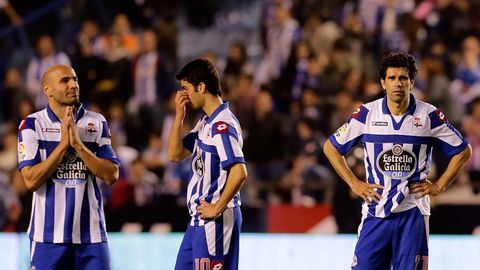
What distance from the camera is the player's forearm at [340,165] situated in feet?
22.4

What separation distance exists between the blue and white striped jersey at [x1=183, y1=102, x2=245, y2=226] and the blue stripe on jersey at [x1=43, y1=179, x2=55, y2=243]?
85 centimetres

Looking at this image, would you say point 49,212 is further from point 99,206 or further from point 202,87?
point 202,87

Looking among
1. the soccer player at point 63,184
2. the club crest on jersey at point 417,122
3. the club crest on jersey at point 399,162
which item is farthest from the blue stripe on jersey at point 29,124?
the club crest on jersey at point 417,122

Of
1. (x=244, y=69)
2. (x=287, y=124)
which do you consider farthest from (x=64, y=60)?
(x=287, y=124)

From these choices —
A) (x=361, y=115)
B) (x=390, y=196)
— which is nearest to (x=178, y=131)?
(x=361, y=115)

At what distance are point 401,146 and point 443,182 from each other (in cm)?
35

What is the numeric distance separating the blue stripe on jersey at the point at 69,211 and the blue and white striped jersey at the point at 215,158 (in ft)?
2.38

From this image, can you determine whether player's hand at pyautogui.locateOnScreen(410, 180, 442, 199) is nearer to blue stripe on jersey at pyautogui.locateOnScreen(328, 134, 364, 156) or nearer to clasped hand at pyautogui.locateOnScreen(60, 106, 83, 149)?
blue stripe on jersey at pyautogui.locateOnScreen(328, 134, 364, 156)

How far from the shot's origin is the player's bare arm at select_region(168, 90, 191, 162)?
21.8ft

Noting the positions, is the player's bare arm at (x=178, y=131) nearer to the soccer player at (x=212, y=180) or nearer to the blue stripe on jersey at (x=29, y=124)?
the soccer player at (x=212, y=180)

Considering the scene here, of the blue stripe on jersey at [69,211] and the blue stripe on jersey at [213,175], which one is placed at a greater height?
the blue stripe on jersey at [213,175]

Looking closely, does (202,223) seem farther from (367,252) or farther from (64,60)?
(64,60)

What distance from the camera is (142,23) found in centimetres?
1552

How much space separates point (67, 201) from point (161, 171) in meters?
6.55
